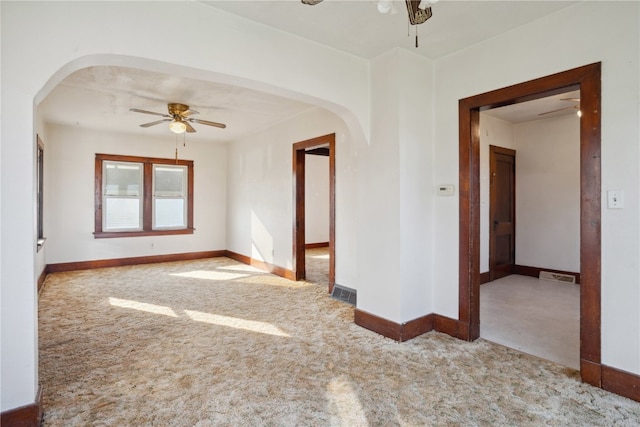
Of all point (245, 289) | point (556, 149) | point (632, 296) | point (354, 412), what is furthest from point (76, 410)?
point (556, 149)

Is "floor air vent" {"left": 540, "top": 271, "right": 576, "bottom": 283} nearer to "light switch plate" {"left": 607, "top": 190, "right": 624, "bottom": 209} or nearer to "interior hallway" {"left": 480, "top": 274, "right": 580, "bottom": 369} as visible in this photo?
"interior hallway" {"left": 480, "top": 274, "right": 580, "bottom": 369}

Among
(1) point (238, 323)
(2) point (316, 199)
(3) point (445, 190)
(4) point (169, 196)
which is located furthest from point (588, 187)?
(2) point (316, 199)

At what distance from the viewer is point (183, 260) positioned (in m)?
7.19

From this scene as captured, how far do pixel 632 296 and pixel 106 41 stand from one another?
141 inches

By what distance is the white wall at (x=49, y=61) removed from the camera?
1765mm

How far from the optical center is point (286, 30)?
8.79 ft

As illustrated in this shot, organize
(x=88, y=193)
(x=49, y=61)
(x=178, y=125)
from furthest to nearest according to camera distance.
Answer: (x=88, y=193), (x=178, y=125), (x=49, y=61)

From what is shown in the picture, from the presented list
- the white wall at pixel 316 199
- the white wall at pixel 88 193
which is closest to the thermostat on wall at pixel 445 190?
the white wall at pixel 88 193

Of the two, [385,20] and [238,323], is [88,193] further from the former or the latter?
[385,20]

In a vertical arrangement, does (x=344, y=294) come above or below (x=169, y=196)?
below

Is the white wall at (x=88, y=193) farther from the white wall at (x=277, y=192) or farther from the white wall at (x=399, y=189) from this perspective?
the white wall at (x=399, y=189)

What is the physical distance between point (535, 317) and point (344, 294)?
Answer: 6.93ft

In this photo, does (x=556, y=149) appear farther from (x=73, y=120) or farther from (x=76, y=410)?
(x=73, y=120)

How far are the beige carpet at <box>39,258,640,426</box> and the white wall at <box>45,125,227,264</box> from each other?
8.07ft
